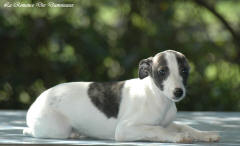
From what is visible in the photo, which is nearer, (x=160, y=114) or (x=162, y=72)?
(x=162, y=72)

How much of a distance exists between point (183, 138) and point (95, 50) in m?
5.81

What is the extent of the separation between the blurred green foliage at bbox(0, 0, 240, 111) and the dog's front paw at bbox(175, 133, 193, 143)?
210 inches

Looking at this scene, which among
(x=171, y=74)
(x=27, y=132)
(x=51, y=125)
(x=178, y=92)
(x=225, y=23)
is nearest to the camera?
(x=178, y=92)

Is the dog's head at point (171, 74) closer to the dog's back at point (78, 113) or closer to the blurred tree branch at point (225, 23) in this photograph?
the dog's back at point (78, 113)

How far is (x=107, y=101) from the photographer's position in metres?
6.24

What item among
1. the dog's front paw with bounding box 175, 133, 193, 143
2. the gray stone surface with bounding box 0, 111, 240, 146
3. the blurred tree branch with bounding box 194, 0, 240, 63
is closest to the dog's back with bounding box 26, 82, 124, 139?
the gray stone surface with bounding box 0, 111, 240, 146

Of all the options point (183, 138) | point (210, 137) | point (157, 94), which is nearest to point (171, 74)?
point (157, 94)

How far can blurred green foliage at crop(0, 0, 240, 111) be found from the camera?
11.5 meters

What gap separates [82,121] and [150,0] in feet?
21.6

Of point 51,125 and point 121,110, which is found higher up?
point 121,110

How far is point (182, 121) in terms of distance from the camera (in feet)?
25.8

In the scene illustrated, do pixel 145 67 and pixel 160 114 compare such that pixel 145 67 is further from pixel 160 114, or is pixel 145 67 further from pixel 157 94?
pixel 160 114

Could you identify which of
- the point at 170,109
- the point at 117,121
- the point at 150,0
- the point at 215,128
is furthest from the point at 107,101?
the point at 150,0

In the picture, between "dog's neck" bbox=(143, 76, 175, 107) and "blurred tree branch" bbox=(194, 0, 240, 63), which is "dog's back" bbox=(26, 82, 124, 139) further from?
"blurred tree branch" bbox=(194, 0, 240, 63)
